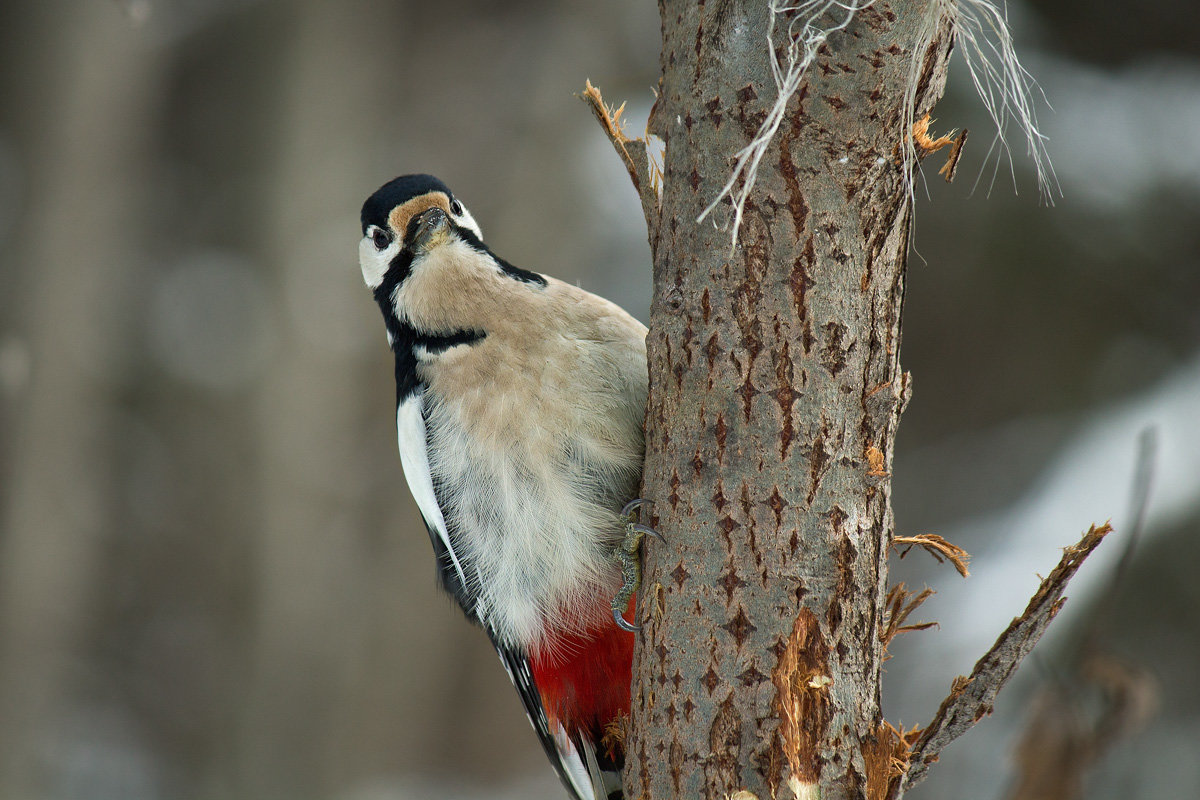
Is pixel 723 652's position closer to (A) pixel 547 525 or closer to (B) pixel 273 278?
(A) pixel 547 525

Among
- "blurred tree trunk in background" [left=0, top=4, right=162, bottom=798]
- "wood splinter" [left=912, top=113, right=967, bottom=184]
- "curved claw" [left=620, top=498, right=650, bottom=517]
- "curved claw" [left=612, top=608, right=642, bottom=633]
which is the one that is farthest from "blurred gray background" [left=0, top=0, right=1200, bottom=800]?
"wood splinter" [left=912, top=113, right=967, bottom=184]

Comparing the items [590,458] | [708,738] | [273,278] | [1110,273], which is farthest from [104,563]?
[1110,273]

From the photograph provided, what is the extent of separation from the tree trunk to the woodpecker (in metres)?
0.30

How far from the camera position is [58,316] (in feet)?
14.2

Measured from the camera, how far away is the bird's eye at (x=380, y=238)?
205 cm

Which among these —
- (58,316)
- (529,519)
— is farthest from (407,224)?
(58,316)

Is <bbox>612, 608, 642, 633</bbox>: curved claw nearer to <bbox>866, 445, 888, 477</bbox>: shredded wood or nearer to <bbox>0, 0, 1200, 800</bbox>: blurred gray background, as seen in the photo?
<bbox>866, 445, 888, 477</bbox>: shredded wood

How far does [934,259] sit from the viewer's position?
446cm

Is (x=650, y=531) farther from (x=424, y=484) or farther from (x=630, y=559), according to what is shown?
(x=424, y=484)

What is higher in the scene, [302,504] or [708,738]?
[302,504]

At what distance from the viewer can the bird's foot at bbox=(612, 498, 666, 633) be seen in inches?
55.6

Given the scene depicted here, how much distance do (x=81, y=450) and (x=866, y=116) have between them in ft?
13.7

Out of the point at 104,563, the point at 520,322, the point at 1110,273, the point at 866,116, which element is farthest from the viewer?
the point at 104,563

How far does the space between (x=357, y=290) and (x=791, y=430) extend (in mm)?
3513
